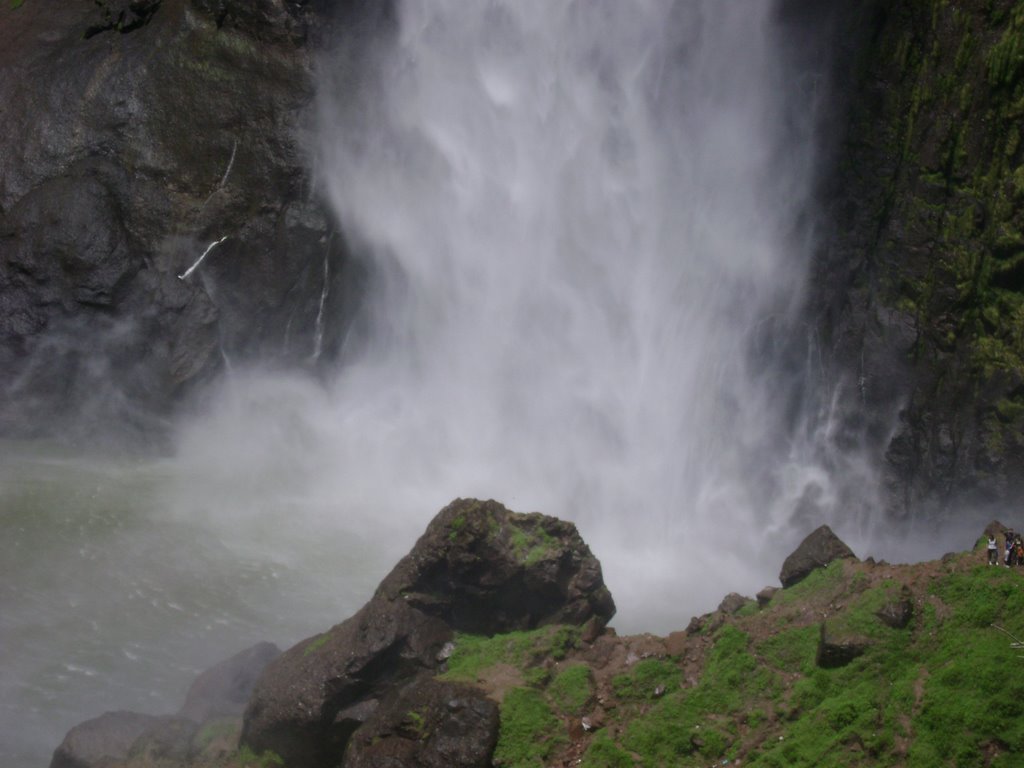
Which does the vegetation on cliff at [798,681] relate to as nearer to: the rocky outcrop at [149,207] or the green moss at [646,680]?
the green moss at [646,680]

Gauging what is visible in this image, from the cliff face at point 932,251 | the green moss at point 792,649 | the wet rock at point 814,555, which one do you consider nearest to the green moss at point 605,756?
the green moss at point 792,649

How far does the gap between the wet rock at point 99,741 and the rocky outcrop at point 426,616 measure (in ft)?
7.26

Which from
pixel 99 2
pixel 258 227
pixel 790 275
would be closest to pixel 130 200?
pixel 258 227

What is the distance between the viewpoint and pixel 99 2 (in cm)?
2295

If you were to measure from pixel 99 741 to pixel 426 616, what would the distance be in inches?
208

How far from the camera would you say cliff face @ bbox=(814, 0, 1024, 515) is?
61.0ft

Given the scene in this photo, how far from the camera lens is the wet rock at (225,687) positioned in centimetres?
1343

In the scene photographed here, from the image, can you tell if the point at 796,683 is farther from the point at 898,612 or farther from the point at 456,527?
the point at 456,527

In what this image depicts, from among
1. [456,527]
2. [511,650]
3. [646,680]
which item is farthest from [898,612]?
[456,527]

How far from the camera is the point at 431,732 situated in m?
9.42

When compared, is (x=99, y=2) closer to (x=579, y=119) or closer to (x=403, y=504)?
(x=579, y=119)

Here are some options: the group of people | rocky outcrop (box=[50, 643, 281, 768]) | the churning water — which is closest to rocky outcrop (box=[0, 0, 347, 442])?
the churning water

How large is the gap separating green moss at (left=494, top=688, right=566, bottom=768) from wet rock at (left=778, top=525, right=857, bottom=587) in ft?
12.0

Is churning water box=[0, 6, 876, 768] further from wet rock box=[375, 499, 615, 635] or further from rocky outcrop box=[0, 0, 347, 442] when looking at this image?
wet rock box=[375, 499, 615, 635]
